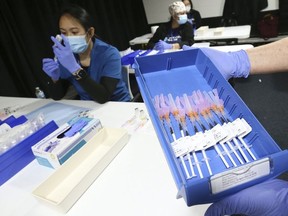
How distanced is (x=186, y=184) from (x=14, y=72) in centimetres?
271

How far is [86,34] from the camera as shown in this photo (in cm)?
148

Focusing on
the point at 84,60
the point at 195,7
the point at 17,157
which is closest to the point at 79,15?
the point at 84,60

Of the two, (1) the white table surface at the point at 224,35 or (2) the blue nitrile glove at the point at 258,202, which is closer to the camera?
(2) the blue nitrile glove at the point at 258,202

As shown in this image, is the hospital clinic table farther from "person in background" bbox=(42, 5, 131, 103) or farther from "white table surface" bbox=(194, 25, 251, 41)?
"person in background" bbox=(42, 5, 131, 103)

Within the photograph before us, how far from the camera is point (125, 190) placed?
29.4 inches

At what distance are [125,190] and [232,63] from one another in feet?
2.39

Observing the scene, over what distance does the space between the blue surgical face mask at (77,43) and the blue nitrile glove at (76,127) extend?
682 mm

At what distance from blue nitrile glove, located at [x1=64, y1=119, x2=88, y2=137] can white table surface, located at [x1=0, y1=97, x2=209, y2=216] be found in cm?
18

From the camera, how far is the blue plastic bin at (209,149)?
47cm

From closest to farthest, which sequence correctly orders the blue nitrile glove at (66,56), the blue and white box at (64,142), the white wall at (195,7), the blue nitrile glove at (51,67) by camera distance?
the blue and white box at (64,142), the blue nitrile glove at (66,56), the blue nitrile glove at (51,67), the white wall at (195,7)

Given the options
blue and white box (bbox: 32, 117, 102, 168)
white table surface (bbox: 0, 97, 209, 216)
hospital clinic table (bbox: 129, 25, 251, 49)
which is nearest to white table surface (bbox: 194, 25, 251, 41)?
hospital clinic table (bbox: 129, 25, 251, 49)

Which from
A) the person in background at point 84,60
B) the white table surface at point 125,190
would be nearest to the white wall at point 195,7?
the person in background at point 84,60

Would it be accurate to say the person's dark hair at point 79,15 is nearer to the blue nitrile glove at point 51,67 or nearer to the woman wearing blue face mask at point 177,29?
the blue nitrile glove at point 51,67

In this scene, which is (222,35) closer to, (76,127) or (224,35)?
(224,35)
